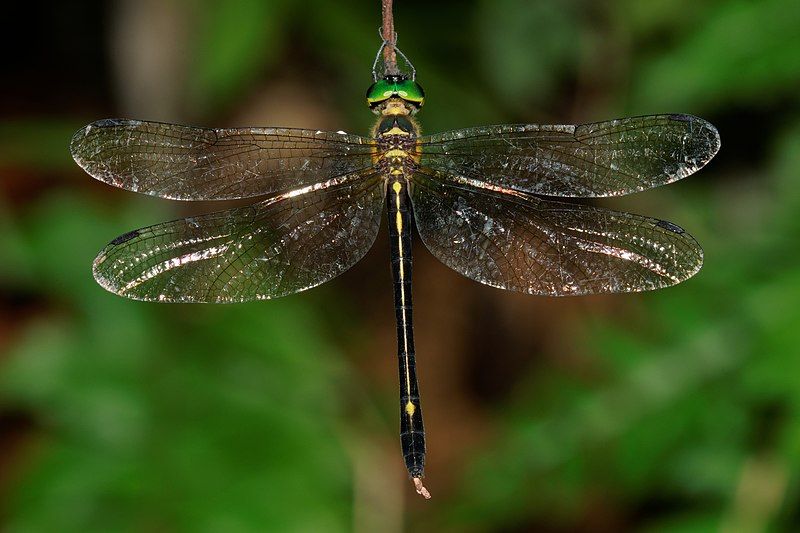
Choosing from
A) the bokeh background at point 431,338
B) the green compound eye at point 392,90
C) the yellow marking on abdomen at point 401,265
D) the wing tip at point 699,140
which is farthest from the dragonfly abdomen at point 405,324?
the wing tip at point 699,140

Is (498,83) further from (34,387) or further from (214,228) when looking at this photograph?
(34,387)

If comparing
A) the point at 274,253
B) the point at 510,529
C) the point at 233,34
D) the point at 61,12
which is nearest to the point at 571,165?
the point at 274,253

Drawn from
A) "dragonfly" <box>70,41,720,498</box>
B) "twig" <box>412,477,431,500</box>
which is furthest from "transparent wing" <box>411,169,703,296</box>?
"twig" <box>412,477,431,500</box>

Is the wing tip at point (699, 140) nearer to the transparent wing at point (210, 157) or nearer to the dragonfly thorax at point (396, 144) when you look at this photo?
the dragonfly thorax at point (396, 144)

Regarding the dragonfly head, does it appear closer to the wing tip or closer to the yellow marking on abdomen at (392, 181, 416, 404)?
the yellow marking on abdomen at (392, 181, 416, 404)

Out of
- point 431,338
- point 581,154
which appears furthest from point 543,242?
point 431,338

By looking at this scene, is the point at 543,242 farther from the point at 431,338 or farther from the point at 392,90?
the point at 431,338

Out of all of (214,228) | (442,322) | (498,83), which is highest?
(498,83)

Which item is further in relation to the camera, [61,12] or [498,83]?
[61,12]
